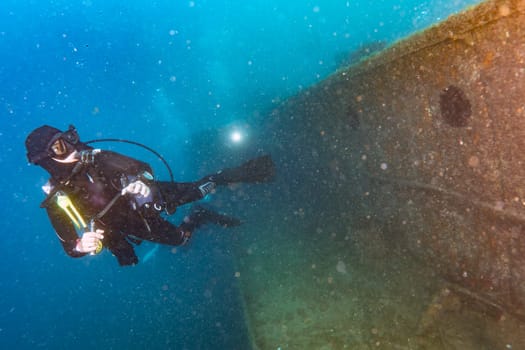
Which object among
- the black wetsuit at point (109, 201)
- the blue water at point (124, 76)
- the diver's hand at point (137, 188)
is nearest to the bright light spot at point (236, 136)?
the black wetsuit at point (109, 201)

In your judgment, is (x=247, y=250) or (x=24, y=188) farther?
(x=24, y=188)

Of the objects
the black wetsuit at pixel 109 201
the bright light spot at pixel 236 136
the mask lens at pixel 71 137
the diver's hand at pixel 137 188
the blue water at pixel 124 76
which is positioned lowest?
the diver's hand at pixel 137 188

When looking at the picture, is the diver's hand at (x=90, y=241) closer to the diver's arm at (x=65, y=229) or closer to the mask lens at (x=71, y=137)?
the diver's arm at (x=65, y=229)

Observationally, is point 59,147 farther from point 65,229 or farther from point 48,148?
point 65,229

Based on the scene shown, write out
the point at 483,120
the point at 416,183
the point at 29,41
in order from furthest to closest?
the point at 29,41, the point at 416,183, the point at 483,120

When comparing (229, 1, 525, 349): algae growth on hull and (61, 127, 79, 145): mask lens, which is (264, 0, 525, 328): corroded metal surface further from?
(61, 127, 79, 145): mask lens

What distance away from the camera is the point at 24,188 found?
106m

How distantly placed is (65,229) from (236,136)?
23.6 feet

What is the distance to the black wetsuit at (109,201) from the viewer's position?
3578 mm

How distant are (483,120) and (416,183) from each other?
1028 millimetres

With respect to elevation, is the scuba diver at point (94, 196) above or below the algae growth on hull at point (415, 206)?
above

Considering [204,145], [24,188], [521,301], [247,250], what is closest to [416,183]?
[521,301]

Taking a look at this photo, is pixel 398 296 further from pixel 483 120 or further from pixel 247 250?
pixel 247 250

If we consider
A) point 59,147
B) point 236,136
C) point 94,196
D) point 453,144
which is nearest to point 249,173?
point 94,196
